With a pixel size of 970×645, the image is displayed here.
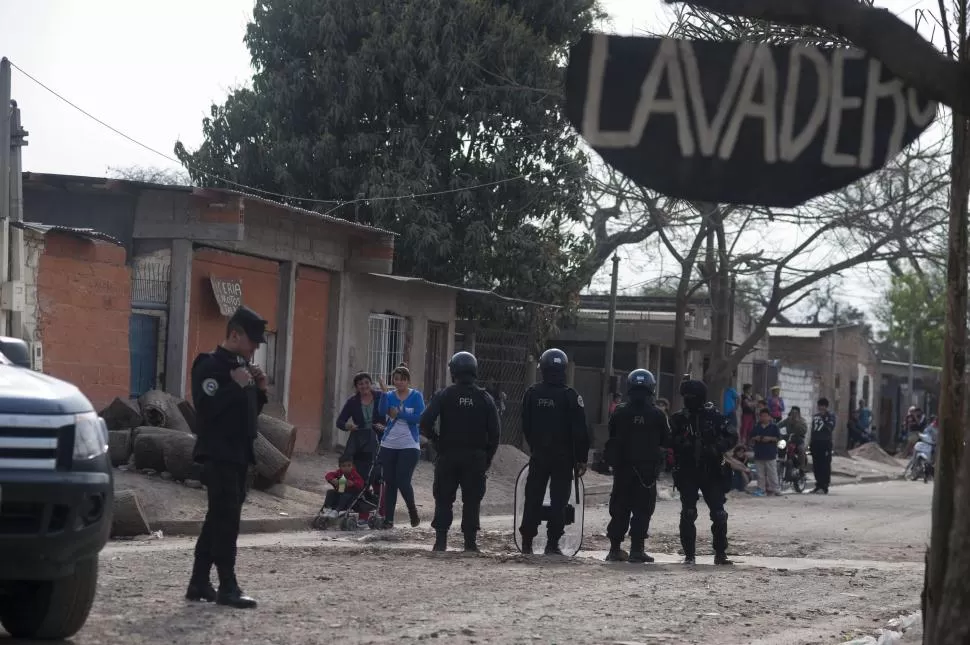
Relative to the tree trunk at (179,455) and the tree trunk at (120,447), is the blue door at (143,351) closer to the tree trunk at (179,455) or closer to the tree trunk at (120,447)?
the tree trunk at (120,447)

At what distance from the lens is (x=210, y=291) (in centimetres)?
2028

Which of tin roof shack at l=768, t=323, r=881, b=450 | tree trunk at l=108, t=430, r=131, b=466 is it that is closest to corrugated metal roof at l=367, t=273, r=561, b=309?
tree trunk at l=108, t=430, r=131, b=466

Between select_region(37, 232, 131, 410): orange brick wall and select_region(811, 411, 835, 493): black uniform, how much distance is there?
14.3 meters

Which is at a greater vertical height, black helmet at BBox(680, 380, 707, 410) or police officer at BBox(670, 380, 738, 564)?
black helmet at BBox(680, 380, 707, 410)

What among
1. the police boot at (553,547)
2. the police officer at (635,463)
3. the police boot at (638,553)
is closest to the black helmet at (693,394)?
the police officer at (635,463)

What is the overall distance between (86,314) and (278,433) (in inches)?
112

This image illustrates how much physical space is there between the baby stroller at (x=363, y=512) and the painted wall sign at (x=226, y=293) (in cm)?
540

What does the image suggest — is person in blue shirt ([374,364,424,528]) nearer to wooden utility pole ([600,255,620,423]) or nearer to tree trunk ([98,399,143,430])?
tree trunk ([98,399,143,430])

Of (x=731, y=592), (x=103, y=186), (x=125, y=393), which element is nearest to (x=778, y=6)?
(x=731, y=592)

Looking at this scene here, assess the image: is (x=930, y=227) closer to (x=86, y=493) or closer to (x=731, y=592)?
(x=731, y=592)

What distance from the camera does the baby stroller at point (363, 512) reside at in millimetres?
15523

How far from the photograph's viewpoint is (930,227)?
28.0m

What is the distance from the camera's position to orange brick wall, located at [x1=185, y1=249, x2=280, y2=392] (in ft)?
65.6

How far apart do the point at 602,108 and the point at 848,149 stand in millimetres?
718
